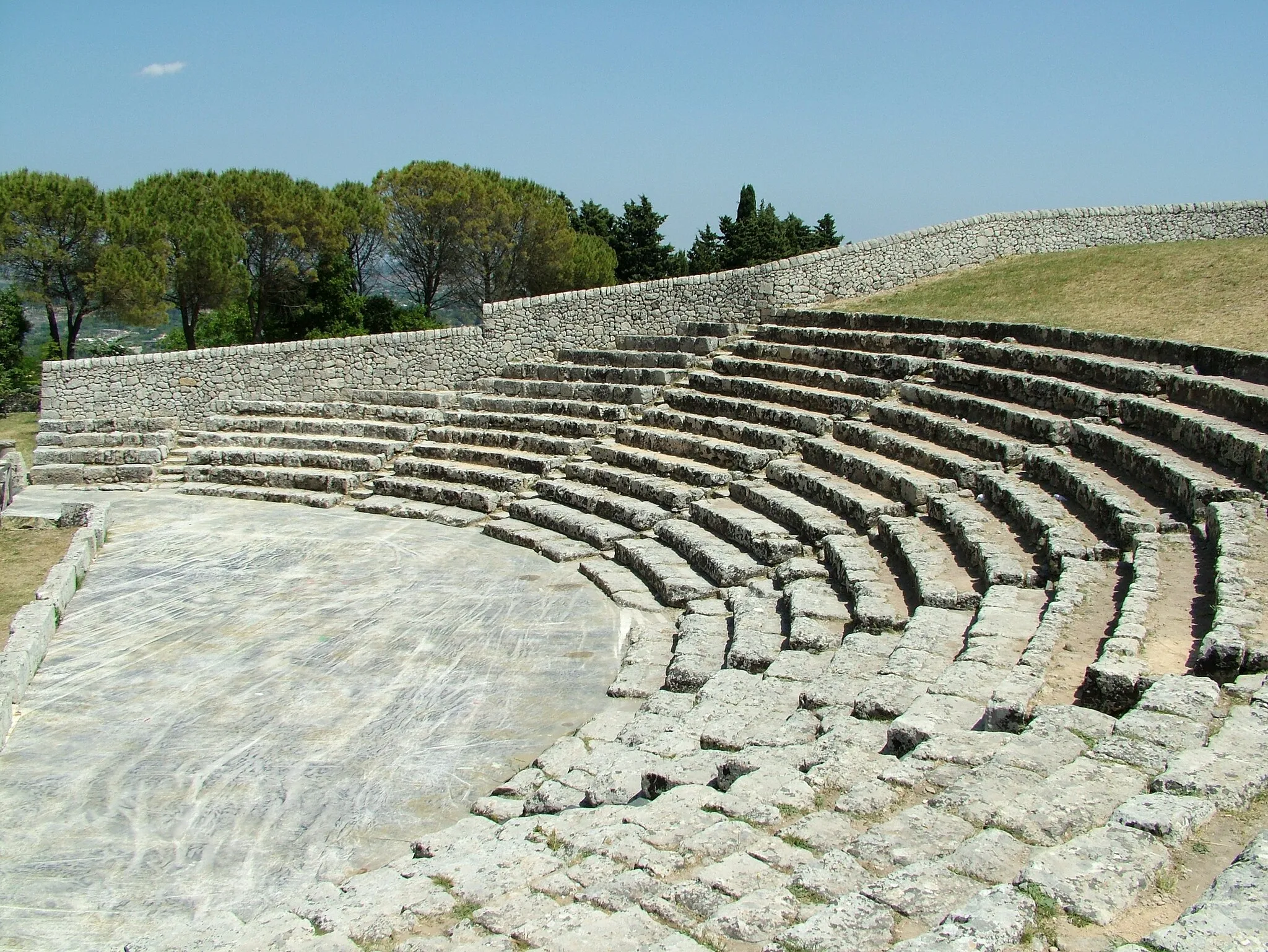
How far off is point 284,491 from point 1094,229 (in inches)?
602

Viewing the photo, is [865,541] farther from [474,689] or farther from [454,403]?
[454,403]

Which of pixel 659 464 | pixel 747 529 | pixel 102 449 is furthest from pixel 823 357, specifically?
pixel 102 449

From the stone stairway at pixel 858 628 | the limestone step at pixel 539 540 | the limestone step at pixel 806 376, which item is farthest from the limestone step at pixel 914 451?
the limestone step at pixel 539 540

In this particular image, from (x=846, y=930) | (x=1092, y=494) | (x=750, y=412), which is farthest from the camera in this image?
(x=750, y=412)

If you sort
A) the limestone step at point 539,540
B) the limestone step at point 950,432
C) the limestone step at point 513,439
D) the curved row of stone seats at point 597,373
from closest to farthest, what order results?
the limestone step at point 950,432, the limestone step at point 539,540, the limestone step at point 513,439, the curved row of stone seats at point 597,373

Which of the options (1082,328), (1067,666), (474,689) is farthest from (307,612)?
(1082,328)

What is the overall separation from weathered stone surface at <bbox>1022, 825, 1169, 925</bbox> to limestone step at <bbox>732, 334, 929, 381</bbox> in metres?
10.8

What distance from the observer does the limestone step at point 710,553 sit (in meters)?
10.5

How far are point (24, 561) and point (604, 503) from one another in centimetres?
639

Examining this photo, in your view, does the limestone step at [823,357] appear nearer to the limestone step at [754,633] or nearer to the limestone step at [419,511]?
the limestone step at [419,511]

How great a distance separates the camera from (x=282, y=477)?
1644 centimetres

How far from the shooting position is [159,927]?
17.5ft

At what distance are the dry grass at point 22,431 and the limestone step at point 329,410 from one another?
324cm

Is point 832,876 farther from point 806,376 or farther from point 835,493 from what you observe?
point 806,376
